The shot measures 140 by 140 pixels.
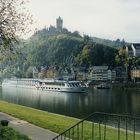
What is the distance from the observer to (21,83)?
189875 mm

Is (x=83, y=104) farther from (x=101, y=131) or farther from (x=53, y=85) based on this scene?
(x=53, y=85)

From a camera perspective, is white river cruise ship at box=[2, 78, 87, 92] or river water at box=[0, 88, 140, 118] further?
white river cruise ship at box=[2, 78, 87, 92]

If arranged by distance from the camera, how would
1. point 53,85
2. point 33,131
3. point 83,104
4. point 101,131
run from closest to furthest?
1. point 33,131
2. point 101,131
3. point 83,104
4. point 53,85

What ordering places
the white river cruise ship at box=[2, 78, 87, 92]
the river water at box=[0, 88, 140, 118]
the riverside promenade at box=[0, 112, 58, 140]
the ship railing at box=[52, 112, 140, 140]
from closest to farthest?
the ship railing at box=[52, 112, 140, 140]
the riverside promenade at box=[0, 112, 58, 140]
the river water at box=[0, 88, 140, 118]
the white river cruise ship at box=[2, 78, 87, 92]

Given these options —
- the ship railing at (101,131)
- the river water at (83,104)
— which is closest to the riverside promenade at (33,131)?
the ship railing at (101,131)

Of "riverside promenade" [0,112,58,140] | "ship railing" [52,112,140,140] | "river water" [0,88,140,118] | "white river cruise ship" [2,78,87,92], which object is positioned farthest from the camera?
"white river cruise ship" [2,78,87,92]

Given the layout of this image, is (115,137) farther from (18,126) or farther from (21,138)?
(18,126)

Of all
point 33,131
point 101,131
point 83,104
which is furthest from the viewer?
point 83,104

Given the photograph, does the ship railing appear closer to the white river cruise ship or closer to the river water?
the river water

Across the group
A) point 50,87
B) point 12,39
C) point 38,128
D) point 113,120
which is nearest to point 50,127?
point 38,128

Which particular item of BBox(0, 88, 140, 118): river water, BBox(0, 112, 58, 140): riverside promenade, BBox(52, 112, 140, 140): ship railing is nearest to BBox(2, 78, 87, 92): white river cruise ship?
BBox(0, 88, 140, 118): river water

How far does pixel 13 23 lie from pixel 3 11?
0.92 meters

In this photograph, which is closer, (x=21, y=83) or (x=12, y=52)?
(x=12, y=52)

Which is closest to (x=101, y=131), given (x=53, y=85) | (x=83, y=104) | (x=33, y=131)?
(x=33, y=131)
